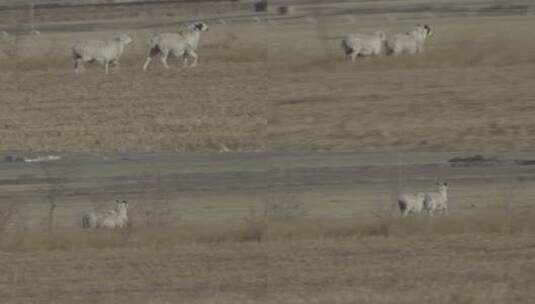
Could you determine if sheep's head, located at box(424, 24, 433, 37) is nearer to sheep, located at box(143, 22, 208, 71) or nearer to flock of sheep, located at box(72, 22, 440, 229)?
flock of sheep, located at box(72, 22, 440, 229)

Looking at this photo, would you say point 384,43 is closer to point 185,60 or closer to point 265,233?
point 185,60

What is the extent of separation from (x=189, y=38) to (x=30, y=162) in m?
2.97

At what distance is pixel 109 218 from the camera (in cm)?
2108

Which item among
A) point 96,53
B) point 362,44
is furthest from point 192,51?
point 362,44

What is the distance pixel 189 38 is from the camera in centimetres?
2705

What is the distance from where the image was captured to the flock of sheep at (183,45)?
915 inches

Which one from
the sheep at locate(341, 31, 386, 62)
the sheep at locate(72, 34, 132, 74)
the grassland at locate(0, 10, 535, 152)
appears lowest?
the grassland at locate(0, 10, 535, 152)

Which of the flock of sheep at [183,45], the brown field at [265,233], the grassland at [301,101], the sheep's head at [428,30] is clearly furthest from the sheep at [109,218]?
the sheep's head at [428,30]

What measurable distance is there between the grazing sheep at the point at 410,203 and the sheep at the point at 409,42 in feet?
5.61

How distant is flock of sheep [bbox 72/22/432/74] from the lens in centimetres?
2323

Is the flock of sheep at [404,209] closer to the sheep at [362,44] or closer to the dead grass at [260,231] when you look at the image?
the dead grass at [260,231]

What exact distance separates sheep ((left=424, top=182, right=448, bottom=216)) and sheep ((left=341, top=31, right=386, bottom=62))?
1.81 meters

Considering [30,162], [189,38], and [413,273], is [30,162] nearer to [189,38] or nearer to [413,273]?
[189,38]

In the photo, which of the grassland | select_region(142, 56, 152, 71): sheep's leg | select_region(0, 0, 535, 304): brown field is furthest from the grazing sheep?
select_region(142, 56, 152, 71): sheep's leg
